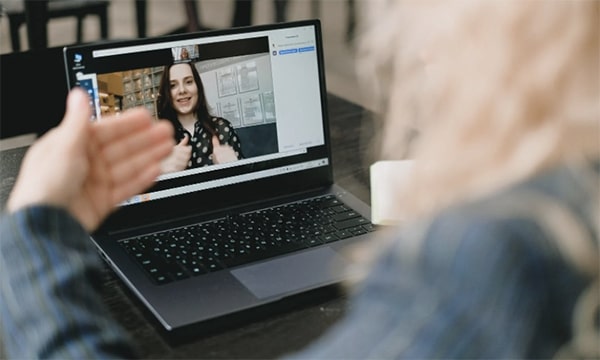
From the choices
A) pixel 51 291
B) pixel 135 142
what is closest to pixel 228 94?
pixel 135 142

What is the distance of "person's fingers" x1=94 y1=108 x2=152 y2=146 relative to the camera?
0.86 meters

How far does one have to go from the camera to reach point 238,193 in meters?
1.22

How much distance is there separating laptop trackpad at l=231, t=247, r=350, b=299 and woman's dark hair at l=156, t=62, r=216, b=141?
9.4 inches

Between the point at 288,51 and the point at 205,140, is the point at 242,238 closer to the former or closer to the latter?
the point at 205,140

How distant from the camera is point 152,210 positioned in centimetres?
117

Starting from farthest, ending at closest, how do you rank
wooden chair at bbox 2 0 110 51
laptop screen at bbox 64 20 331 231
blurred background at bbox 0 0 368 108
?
blurred background at bbox 0 0 368 108, wooden chair at bbox 2 0 110 51, laptop screen at bbox 64 20 331 231

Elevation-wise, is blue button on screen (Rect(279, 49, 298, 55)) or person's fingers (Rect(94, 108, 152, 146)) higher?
blue button on screen (Rect(279, 49, 298, 55))

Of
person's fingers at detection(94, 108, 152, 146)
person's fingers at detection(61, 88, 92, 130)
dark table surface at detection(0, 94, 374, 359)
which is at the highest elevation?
person's fingers at detection(61, 88, 92, 130)

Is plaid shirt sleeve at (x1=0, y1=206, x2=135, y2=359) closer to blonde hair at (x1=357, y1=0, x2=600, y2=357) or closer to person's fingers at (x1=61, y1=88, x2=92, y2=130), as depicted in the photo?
person's fingers at (x1=61, y1=88, x2=92, y2=130)

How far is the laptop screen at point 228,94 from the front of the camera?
3.75 feet

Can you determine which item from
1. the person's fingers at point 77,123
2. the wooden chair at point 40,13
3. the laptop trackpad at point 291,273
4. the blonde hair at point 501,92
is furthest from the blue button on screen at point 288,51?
the wooden chair at point 40,13

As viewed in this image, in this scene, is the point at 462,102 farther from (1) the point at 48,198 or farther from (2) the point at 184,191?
(2) the point at 184,191

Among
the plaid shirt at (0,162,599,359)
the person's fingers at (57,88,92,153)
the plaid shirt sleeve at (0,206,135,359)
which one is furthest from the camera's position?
the person's fingers at (57,88,92,153)

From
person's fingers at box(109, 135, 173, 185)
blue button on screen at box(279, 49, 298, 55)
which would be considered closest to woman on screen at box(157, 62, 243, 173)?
blue button on screen at box(279, 49, 298, 55)
